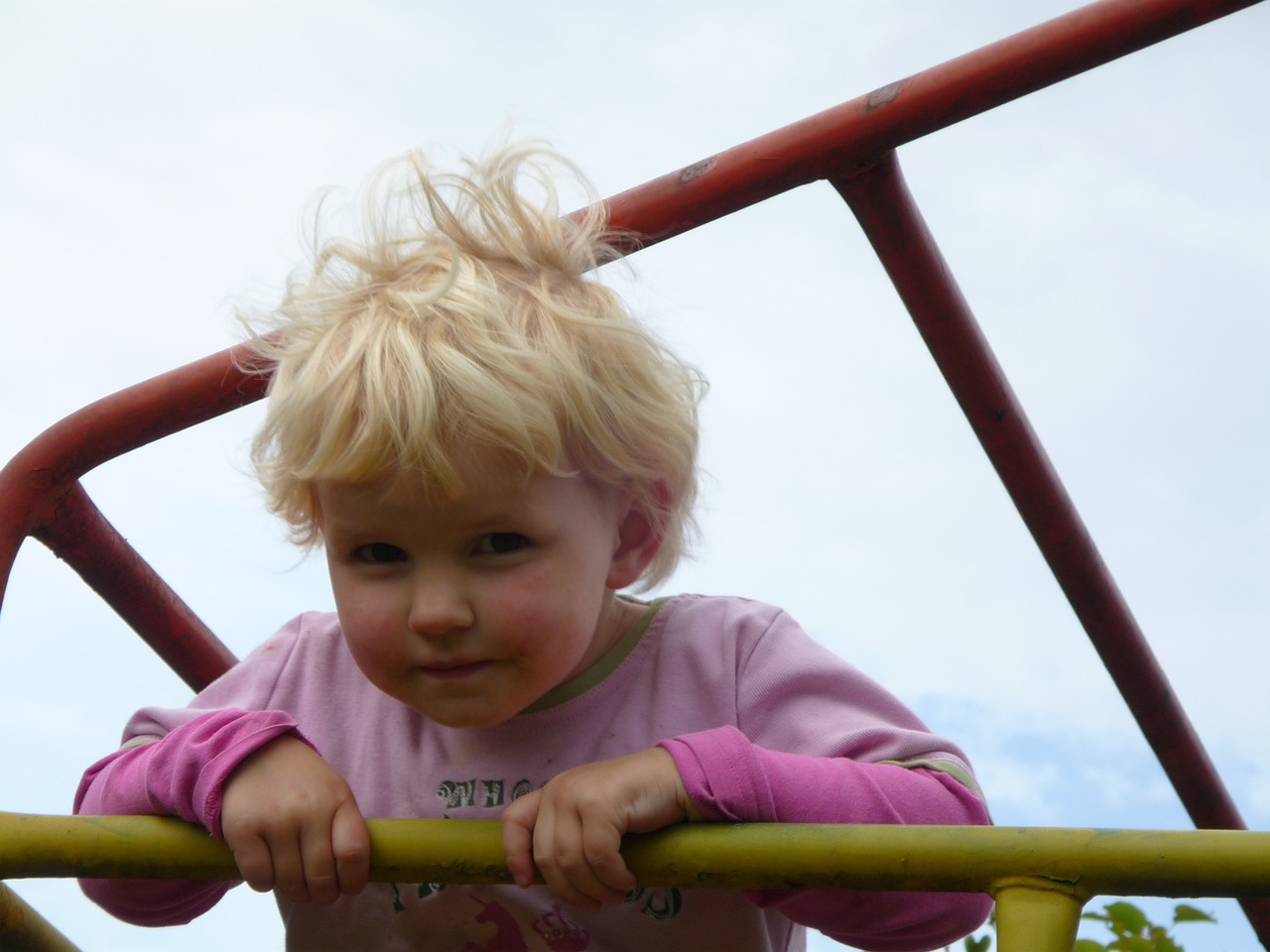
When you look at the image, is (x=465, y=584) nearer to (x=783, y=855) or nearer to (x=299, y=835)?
(x=299, y=835)

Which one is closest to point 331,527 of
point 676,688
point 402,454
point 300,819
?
point 402,454

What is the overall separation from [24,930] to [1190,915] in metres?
0.98

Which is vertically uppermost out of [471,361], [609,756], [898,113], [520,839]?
[898,113]

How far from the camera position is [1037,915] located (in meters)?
0.75

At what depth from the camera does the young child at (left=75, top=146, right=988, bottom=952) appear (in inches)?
36.3

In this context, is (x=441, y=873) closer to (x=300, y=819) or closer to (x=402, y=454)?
(x=300, y=819)

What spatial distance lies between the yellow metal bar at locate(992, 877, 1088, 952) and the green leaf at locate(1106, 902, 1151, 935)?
681 mm

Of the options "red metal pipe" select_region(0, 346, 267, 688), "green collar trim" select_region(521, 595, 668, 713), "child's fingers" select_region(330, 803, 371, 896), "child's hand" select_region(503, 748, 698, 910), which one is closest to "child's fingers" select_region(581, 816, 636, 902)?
"child's hand" select_region(503, 748, 698, 910)

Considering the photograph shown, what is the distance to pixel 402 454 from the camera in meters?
1.01

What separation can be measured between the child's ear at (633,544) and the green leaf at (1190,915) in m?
0.60

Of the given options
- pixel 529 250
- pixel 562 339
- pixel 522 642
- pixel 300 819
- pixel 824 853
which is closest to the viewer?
pixel 824 853

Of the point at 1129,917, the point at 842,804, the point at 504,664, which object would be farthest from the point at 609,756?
the point at 1129,917

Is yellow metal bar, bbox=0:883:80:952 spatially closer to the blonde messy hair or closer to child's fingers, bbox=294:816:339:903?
child's fingers, bbox=294:816:339:903

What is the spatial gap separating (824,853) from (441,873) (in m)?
0.22
